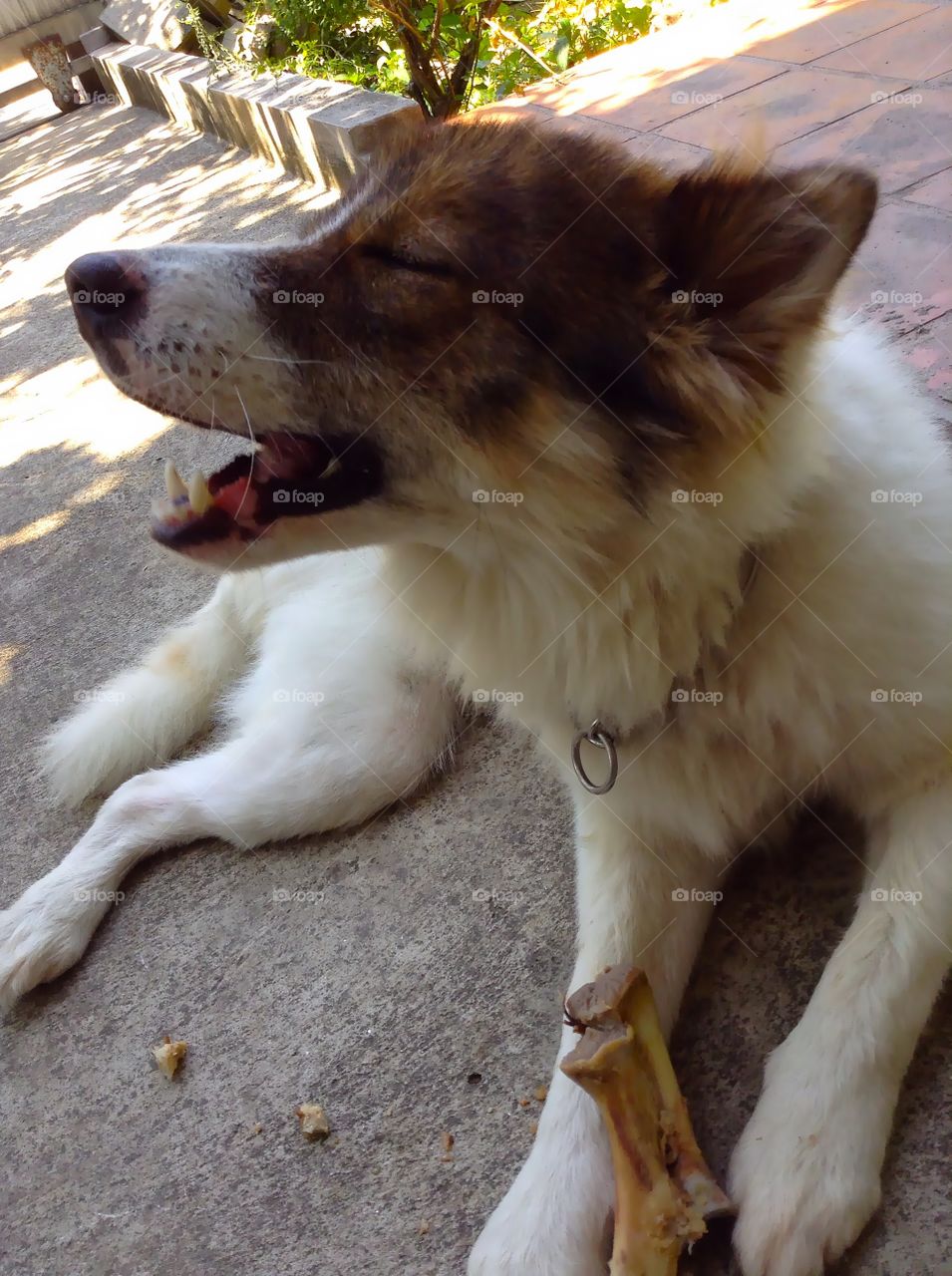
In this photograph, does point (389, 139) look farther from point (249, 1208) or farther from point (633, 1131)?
point (249, 1208)

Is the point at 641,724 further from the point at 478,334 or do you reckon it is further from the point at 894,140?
the point at 894,140

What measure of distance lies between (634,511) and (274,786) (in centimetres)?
149

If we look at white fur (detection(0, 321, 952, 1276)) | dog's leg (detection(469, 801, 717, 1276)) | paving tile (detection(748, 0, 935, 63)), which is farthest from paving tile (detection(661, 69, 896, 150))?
dog's leg (detection(469, 801, 717, 1276))

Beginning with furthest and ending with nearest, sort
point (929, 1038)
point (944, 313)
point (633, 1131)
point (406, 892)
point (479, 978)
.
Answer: point (944, 313), point (406, 892), point (479, 978), point (929, 1038), point (633, 1131)

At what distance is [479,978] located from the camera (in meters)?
2.35

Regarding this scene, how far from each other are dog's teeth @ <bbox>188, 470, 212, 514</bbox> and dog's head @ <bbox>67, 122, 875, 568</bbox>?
0.27 feet

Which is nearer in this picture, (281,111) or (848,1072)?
(848,1072)

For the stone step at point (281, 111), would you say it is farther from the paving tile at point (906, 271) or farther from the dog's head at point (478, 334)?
the dog's head at point (478, 334)

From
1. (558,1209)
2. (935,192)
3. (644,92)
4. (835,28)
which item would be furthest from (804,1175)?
(835,28)

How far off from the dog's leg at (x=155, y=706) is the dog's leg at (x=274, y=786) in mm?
207

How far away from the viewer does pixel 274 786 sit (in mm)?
2816

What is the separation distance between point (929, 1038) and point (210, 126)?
29.1ft

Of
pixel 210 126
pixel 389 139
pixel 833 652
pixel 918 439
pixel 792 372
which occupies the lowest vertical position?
pixel 210 126

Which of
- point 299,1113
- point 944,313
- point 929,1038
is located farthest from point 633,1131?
point 944,313
